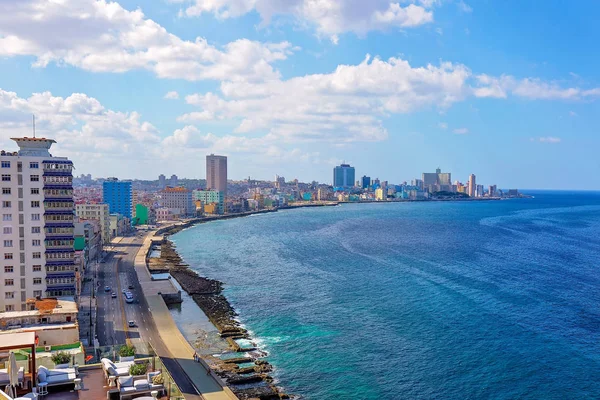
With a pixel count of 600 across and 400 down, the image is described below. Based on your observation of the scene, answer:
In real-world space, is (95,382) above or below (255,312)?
above

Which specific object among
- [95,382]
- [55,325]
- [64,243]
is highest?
[64,243]

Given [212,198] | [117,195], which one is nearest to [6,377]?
[117,195]

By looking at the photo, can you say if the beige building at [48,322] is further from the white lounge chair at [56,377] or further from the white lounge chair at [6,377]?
the white lounge chair at [56,377]

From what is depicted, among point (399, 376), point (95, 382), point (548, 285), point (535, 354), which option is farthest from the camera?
point (548, 285)

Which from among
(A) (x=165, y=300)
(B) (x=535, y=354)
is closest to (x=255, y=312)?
(A) (x=165, y=300)

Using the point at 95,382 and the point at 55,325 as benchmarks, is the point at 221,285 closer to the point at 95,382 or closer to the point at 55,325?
the point at 55,325

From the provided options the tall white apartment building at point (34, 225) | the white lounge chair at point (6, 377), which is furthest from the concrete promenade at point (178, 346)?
the white lounge chair at point (6, 377)

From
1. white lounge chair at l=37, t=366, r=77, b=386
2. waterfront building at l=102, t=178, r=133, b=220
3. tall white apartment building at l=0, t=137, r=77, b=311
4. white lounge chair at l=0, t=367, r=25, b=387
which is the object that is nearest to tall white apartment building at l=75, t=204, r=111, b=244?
waterfront building at l=102, t=178, r=133, b=220
